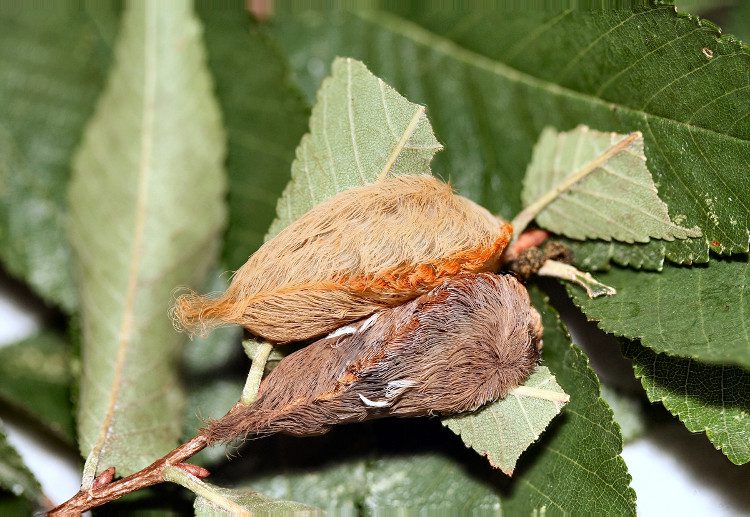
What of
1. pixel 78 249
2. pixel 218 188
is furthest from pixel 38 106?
pixel 218 188

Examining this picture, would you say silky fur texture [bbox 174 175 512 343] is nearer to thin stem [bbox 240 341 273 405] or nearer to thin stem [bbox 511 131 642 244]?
thin stem [bbox 240 341 273 405]

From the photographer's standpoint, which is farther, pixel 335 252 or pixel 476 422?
pixel 476 422

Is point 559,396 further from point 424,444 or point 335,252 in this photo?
point 335,252

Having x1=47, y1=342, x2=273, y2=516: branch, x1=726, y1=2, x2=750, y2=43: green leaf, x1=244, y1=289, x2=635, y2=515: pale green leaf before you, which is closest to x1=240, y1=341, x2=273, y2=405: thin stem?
x1=47, y1=342, x2=273, y2=516: branch

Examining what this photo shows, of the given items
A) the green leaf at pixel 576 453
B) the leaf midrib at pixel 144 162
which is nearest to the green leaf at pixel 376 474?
the green leaf at pixel 576 453

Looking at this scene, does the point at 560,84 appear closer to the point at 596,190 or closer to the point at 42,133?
the point at 596,190

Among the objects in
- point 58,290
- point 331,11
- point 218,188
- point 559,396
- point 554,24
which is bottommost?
point 559,396
